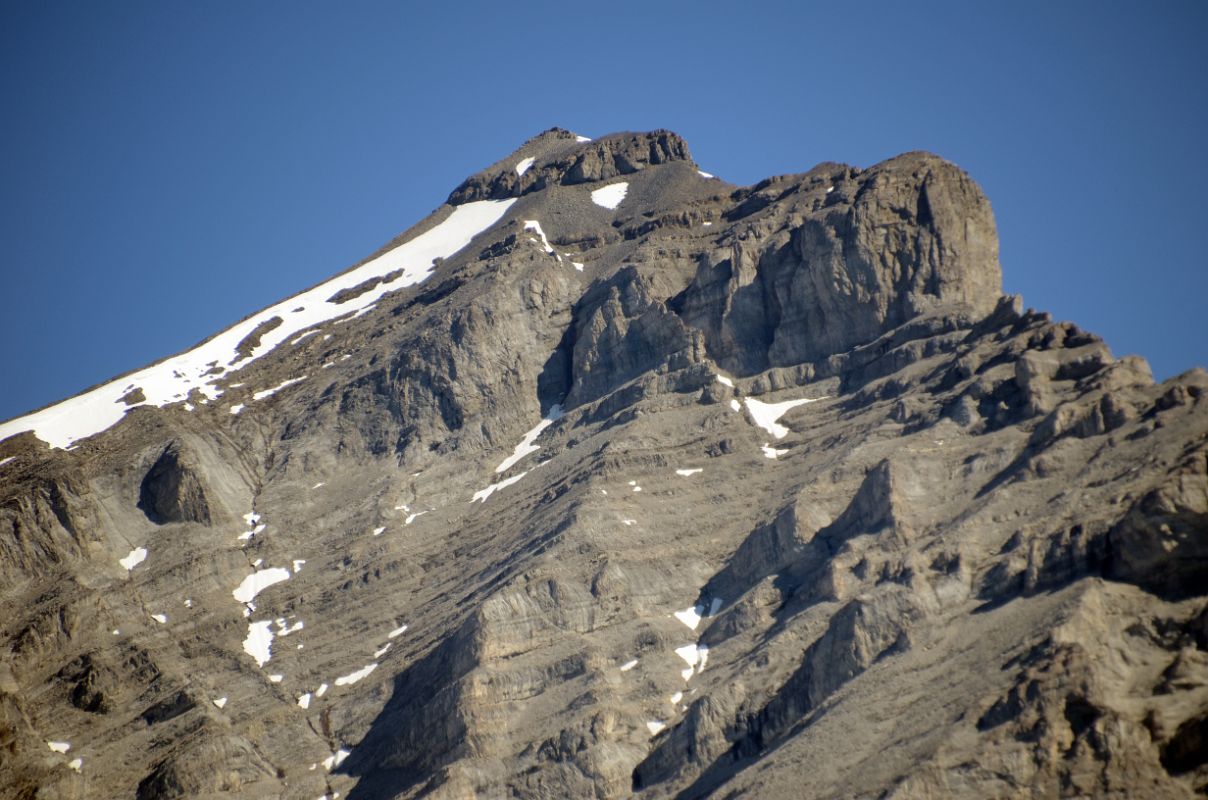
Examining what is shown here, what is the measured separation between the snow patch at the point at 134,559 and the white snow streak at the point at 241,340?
16.1 metres

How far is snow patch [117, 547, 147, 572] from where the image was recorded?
115812 millimetres

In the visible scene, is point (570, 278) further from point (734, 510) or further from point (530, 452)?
point (734, 510)

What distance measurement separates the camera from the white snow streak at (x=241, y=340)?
13462cm

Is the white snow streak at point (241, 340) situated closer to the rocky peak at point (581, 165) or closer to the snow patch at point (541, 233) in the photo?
the rocky peak at point (581, 165)

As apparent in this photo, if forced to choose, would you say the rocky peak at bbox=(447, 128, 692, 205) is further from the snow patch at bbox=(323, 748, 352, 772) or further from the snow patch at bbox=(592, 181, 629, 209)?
the snow patch at bbox=(323, 748, 352, 772)

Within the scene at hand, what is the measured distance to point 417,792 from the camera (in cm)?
8756

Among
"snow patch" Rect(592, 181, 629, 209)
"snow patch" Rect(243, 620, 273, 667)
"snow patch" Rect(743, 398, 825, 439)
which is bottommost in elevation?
"snow patch" Rect(243, 620, 273, 667)

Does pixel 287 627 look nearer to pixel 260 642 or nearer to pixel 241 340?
pixel 260 642

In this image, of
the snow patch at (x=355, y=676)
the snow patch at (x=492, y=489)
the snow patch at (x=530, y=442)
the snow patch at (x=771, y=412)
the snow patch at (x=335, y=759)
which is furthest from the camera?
the snow patch at (x=530, y=442)

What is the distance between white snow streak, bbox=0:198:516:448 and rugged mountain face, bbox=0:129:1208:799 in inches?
35.3

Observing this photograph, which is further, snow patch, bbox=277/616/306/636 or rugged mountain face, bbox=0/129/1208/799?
snow patch, bbox=277/616/306/636

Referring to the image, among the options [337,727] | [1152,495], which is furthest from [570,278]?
[1152,495]

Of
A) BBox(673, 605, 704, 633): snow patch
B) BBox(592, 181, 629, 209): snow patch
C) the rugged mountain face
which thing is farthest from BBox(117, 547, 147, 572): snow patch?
BBox(592, 181, 629, 209): snow patch

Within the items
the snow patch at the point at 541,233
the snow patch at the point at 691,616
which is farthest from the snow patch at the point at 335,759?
the snow patch at the point at 541,233
